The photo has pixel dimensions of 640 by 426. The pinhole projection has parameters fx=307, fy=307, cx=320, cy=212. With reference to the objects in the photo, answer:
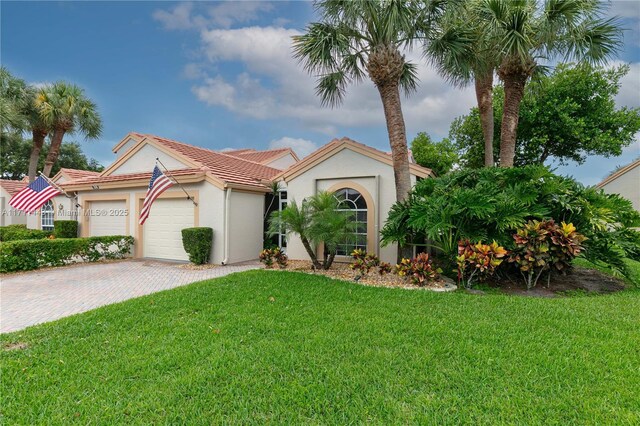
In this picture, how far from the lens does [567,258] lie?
25.5 feet

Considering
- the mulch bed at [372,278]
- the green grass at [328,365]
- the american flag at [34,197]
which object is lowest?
Result: the green grass at [328,365]

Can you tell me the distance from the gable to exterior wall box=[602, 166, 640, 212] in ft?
92.2

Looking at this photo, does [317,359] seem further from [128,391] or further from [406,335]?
[128,391]

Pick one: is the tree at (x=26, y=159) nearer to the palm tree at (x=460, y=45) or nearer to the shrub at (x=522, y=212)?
the palm tree at (x=460, y=45)

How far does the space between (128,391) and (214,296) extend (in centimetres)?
353

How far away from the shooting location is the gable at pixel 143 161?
14.4 meters

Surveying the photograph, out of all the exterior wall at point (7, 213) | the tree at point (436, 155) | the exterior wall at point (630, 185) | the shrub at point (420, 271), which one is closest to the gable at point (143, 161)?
the shrub at point (420, 271)

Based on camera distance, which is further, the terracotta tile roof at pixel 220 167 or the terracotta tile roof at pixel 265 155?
the terracotta tile roof at pixel 265 155

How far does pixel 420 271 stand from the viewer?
27.1 feet

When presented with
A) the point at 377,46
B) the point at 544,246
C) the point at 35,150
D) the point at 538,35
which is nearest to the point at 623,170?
the point at 538,35

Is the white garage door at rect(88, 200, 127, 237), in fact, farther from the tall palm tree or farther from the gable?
the tall palm tree

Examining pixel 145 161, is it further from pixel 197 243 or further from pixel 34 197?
pixel 197 243

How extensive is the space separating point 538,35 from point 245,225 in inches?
481

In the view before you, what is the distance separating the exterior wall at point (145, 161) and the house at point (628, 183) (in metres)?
28.0
